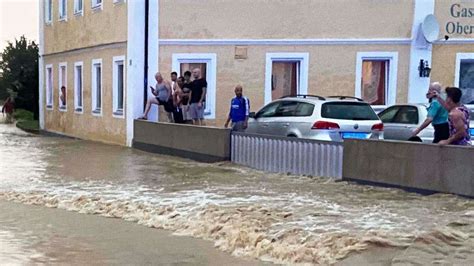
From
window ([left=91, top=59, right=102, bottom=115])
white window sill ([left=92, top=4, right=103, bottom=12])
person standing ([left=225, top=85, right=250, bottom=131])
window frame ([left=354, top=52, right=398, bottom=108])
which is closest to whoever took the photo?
person standing ([left=225, top=85, right=250, bottom=131])

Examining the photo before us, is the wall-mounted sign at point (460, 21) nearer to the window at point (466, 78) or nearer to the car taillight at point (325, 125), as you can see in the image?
the window at point (466, 78)

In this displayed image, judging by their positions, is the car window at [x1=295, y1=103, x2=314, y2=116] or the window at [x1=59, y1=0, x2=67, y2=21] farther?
the window at [x1=59, y1=0, x2=67, y2=21]

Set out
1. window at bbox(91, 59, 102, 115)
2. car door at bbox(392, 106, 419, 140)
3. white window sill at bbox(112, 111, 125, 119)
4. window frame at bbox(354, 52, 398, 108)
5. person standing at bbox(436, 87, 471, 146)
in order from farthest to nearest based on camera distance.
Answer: window at bbox(91, 59, 102, 115), white window sill at bbox(112, 111, 125, 119), window frame at bbox(354, 52, 398, 108), car door at bbox(392, 106, 419, 140), person standing at bbox(436, 87, 471, 146)

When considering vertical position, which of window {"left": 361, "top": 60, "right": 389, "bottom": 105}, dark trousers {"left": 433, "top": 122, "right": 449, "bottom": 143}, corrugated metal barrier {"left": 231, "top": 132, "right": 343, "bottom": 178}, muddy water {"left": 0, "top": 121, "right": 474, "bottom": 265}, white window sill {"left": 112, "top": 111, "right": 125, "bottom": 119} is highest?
window {"left": 361, "top": 60, "right": 389, "bottom": 105}

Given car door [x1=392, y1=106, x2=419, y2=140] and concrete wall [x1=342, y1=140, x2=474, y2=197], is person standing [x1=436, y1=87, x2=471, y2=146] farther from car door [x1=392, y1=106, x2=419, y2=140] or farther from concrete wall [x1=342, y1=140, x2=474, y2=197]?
car door [x1=392, y1=106, x2=419, y2=140]

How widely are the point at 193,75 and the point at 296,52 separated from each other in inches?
123

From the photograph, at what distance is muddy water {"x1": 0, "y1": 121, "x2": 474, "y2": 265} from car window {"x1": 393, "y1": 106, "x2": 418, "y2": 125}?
11.0 ft

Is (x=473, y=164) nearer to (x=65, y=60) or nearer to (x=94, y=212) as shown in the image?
(x=94, y=212)

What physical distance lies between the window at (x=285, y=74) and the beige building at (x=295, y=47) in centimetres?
3

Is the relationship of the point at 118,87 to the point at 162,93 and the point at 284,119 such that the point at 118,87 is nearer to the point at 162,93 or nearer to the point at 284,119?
the point at 162,93

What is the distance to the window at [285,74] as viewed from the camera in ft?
68.5

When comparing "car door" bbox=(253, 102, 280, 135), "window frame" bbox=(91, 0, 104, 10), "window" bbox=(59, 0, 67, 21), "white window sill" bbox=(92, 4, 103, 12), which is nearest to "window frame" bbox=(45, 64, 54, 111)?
"window" bbox=(59, 0, 67, 21)

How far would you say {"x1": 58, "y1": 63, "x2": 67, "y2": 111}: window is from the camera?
2747 centimetres

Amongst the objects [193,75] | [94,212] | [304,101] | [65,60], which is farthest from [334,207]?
[65,60]
